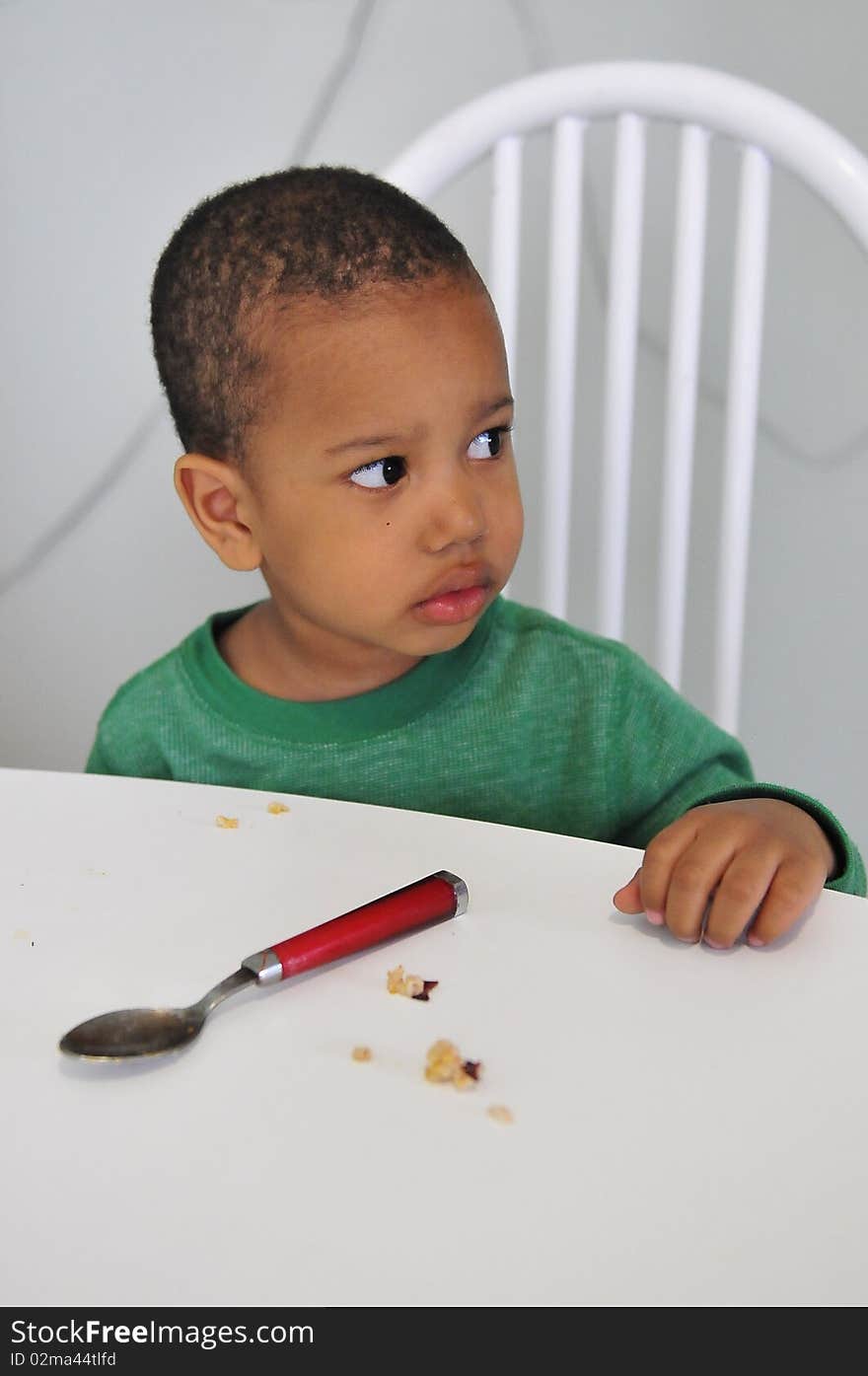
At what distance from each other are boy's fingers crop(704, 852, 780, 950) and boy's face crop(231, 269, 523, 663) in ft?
0.79

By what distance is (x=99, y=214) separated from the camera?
136 cm

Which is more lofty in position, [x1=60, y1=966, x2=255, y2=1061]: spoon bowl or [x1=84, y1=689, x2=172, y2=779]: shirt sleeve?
[x1=60, y1=966, x2=255, y2=1061]: spoon bowl

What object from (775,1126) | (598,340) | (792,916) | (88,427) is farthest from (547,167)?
(775,1126)

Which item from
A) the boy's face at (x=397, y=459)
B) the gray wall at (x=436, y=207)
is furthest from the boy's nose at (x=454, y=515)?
the gray wall at (x=436, y=207)

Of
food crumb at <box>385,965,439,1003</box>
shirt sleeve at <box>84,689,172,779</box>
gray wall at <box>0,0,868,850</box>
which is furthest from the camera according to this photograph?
gray wall at <box>0,0,868,850</box>

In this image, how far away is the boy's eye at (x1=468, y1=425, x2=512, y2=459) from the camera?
697 millimetres

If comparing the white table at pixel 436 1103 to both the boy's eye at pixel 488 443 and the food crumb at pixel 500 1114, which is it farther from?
the boy's eye at pixel 488 443

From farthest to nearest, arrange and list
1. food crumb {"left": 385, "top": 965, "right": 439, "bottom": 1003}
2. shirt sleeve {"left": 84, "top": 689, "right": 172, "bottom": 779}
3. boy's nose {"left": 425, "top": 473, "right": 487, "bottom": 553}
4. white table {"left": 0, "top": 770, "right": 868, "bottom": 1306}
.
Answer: shirt sleeve {"left": 84, "top": 689, "right": 172, "bottom": 779} < boy's nose {"left": 425, "top": 473, "right": 487, "bottom": 553} < food crumb {"left": 385, "top": 965, "right": 439, "bottom": 1003} < white table {"left": 0, "top": 770, "right": 868, "bottom": 1306}

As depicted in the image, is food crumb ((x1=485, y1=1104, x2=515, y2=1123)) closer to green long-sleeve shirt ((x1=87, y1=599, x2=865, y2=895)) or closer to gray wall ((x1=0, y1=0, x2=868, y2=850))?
green long-sleeve shirt ((x1=87, y1=599, x2=865, y2=895))

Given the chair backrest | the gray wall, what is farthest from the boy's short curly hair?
the gray wall

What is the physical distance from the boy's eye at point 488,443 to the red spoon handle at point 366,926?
29cm

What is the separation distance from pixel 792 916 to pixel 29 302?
3.89 ft

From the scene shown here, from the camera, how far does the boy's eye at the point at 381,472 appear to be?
679 millimetres

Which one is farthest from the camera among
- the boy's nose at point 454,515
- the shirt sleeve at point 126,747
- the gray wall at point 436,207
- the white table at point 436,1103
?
the gray wall at point 436,207
